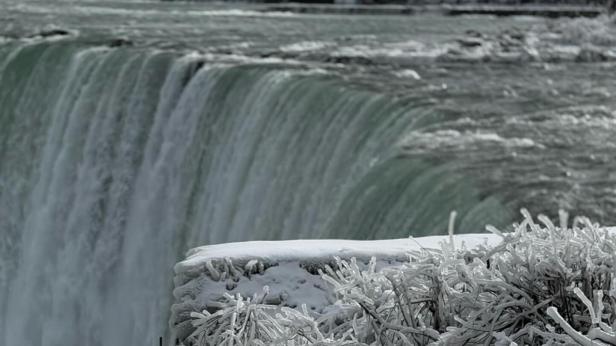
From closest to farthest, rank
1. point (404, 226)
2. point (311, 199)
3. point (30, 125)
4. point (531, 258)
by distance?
point (531, 258) < point (404, 226) < point (311, 199) < point (30, 125)

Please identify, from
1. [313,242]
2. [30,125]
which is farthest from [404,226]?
[30,125]

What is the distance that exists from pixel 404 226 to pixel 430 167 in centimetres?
120

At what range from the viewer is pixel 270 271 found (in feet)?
17.0

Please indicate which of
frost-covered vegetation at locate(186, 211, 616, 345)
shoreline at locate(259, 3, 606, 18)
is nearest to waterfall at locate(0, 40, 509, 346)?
frost-covered vegetation at locate(186, 211, 616, 345)

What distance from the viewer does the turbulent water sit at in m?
12.0

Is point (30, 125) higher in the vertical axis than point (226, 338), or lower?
lower

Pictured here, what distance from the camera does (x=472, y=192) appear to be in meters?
11.0

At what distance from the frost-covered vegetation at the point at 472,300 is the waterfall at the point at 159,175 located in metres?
5.95

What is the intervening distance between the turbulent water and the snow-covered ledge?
15.9 feet

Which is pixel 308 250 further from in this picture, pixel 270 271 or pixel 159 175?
pixel 159 175

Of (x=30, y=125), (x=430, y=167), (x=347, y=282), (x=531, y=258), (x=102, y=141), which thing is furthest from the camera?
(x=30, y=125)

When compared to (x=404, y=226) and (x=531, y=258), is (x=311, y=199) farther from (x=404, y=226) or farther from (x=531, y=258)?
(x=531, y=258)

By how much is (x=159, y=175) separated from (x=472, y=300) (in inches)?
552

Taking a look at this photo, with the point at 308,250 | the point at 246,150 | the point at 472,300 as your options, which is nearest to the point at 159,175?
the point at 246,150
